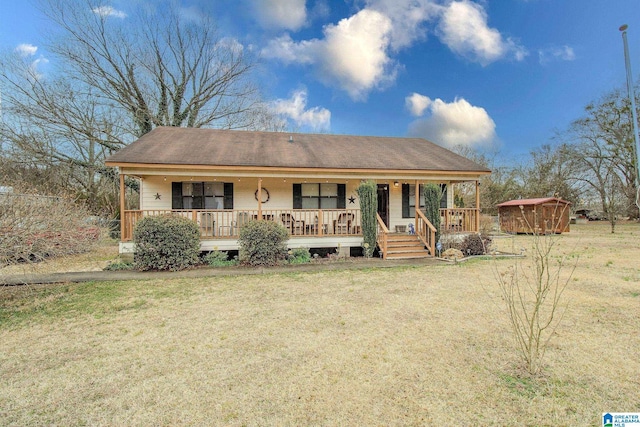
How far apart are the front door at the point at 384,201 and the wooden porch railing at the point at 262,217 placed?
174cm

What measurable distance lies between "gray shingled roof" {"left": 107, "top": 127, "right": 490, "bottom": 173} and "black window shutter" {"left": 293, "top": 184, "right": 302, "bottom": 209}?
4.10 feet

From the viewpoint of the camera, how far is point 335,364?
3496 millimetres

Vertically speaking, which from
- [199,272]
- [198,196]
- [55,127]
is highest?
[55,127]

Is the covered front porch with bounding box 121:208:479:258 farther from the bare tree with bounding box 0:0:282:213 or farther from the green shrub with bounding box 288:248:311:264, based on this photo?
the bare tree with bounding box 0:0:282:213

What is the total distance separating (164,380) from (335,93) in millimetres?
22484

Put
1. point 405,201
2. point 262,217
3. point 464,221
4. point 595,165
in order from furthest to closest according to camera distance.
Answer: point 595,165 < point 405,201 < point 464,221 < point 262,217

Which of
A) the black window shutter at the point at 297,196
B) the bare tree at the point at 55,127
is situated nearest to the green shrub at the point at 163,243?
the black window shutter at the point at 297,196

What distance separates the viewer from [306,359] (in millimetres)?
3627

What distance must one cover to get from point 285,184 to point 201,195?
3.23m

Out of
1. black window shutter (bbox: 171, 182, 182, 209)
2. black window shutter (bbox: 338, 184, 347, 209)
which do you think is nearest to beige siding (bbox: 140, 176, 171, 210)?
black window shutter (bbox: 171, 182, 182, 209)

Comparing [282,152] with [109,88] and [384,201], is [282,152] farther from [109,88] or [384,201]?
[109,88]

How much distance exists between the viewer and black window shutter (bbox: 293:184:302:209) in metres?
12.3

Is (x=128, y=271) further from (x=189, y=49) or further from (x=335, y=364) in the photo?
(x=189, y=49)

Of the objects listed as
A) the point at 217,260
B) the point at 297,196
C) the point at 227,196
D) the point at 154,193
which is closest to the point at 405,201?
the point at 297,196
